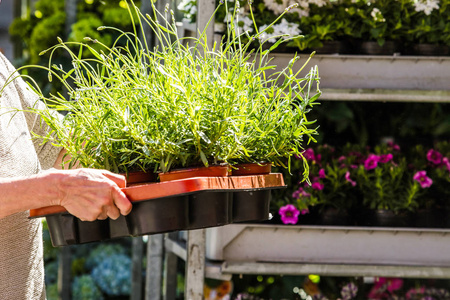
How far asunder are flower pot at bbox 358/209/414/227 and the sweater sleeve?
3.32 ft

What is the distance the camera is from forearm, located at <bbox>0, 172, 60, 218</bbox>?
2.55ft

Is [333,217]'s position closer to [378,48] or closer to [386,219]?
[386,219]

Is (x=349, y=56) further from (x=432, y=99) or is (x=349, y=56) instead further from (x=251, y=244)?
(x=251, y=244)

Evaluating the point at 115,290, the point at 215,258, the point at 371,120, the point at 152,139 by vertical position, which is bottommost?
the point at 115,290

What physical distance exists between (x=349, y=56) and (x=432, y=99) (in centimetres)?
27

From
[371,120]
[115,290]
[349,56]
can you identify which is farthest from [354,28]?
[115,290]

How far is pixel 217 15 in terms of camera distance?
1.66 metres

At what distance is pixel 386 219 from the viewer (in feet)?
5.87

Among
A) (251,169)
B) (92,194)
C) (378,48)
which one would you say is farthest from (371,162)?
(92,194)

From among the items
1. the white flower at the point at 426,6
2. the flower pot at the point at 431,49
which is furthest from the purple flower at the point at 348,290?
the white flower at the point at 426,6

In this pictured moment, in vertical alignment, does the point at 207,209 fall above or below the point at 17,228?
above

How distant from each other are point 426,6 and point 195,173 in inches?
48.3

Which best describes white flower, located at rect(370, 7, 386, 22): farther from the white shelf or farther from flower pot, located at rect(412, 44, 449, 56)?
the white shelf

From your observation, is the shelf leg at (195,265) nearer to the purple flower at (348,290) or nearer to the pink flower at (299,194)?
the pink flower at (299,194)
